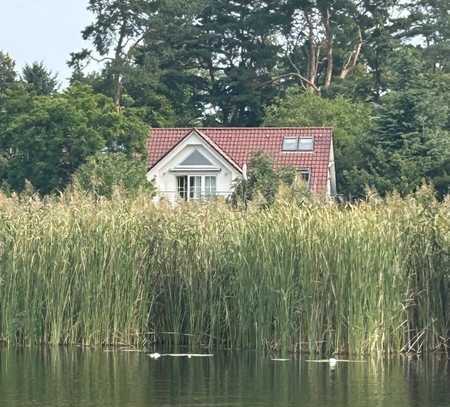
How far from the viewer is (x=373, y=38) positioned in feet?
190

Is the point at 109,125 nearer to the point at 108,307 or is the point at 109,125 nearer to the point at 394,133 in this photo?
the point at 394,133

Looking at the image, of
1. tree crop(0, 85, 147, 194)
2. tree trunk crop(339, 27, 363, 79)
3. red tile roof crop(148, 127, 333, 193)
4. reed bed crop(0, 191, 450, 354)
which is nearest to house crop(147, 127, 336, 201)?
red tile roof crop(148, 127, 333, 193)

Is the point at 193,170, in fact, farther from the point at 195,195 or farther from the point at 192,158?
the point at 195,195

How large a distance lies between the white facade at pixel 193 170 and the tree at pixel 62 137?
1.25m

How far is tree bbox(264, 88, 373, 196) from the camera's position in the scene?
161 ft

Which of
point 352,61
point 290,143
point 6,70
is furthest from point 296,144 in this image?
point 6,70

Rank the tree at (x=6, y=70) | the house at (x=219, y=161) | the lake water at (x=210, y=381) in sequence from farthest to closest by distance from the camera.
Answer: the tree at (x=6, y=70)
the house at (x=219, y=161)
the lake water at (x=210, y=381)

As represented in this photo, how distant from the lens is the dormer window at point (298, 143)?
45166 millimetres

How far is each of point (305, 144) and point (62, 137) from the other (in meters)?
9.27

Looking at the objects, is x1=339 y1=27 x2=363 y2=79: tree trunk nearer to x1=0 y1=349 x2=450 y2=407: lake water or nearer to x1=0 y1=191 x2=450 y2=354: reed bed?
x1=0 y1=191 x2=450 y2=354: reed bed

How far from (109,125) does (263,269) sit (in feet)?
87.9

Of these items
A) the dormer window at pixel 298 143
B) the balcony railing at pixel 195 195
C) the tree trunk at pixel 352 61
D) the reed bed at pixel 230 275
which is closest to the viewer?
the reed bed at pixel 230 275

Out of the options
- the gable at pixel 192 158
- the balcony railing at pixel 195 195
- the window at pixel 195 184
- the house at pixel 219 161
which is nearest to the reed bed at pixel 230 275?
the balcony railing at pixel 195 195

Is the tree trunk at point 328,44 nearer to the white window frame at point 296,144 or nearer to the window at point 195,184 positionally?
the white window frame at point 296,144
